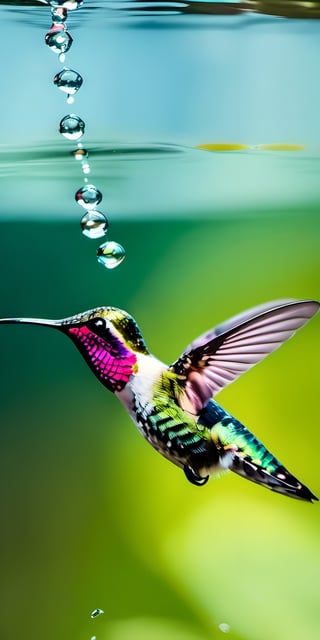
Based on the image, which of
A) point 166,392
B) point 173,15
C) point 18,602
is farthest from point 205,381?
point 18,602

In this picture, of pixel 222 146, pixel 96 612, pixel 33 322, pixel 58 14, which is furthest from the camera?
pixel 96 612

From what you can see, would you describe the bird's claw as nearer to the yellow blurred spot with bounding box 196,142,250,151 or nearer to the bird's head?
the bird's head

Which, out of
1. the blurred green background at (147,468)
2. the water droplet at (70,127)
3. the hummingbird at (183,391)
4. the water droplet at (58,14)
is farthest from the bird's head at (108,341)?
the blurred green background at (147,468)

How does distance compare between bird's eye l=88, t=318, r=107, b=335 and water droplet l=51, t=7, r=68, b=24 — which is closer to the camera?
bird's eye l=88, t=318, r=107, b=335

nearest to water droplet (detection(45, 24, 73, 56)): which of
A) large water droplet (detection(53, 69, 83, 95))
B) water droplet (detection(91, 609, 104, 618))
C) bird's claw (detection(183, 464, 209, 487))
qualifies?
large water droplet (detection(53, 69, 83, 95))

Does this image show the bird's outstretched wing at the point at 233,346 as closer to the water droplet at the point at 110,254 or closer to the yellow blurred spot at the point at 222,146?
the water droplet at the point at 110,254

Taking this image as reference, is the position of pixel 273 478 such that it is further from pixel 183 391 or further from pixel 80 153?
pixel 80 153

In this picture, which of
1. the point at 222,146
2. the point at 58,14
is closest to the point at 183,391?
the point at 58,14
